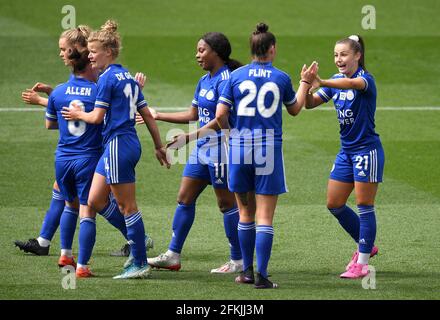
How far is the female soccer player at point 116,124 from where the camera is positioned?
26.7ft

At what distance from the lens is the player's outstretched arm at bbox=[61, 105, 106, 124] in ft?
26.5

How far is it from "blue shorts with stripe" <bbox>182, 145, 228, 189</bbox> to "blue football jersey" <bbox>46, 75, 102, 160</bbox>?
0.80 m

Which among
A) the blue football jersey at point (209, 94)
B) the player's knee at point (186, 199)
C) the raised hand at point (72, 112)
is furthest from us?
the player's knee at point (186, 199)

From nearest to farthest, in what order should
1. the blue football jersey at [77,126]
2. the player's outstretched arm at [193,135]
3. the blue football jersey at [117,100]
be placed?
1. the blue football jersey at [117,100]
2. the player's outstretched arm at [193,135]
3. the blue football jersey at [77,126]

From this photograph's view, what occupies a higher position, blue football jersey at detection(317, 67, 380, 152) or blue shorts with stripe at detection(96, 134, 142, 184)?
blue football jersey at detection(317, 67, 380, 152)

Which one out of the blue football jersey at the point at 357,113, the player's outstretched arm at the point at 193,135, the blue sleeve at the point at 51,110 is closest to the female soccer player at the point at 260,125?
the player's outstretched arm at the point at 193,135

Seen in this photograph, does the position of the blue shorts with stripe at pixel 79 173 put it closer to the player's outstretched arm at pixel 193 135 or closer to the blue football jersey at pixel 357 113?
the player's outstretched arm at pixel 193 135

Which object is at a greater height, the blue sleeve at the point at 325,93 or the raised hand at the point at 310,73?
the raised hand at the point at 310,73

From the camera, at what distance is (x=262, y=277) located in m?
8.04

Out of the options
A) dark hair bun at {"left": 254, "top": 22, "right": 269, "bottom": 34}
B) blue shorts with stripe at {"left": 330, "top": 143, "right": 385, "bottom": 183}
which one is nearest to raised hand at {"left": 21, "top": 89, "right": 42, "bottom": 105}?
dark hair bun at {"left": 254, "top": 22, "right": 269, "bottom": 34}

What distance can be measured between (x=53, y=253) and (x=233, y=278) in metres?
1.83

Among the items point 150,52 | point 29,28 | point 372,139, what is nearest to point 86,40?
point 372,139

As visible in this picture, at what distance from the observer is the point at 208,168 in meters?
8.76

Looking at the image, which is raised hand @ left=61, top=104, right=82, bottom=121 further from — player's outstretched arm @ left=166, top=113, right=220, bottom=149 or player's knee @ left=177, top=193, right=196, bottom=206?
player's knee @ left=177, top=193, right=196, bottom=206
